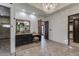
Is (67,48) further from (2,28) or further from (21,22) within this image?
(2,28)

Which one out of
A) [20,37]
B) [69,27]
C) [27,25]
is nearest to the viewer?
[27,25]

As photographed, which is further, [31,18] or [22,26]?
[31,18]

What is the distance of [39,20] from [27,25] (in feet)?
1.18

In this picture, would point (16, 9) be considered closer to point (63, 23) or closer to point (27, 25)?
point (27, 25)

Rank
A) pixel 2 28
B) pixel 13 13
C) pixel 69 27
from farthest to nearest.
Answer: pixel 69 27, pixel 13 13, pixel 2 28

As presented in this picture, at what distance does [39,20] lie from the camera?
238 centimetres

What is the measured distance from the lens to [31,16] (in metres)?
2.28

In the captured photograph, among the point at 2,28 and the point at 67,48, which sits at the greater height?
the point at 2,28

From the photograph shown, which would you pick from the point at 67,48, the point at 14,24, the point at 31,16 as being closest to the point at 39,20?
the point at 31,16

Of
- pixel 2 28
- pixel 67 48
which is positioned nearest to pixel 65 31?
pixel 67 48

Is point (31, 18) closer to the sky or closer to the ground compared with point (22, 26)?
closer to the sky

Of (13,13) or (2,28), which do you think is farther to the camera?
(13,13)

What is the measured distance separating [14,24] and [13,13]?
263 millimetres

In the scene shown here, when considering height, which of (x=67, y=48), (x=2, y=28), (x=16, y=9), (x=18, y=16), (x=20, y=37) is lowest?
(x=67, y=48)
